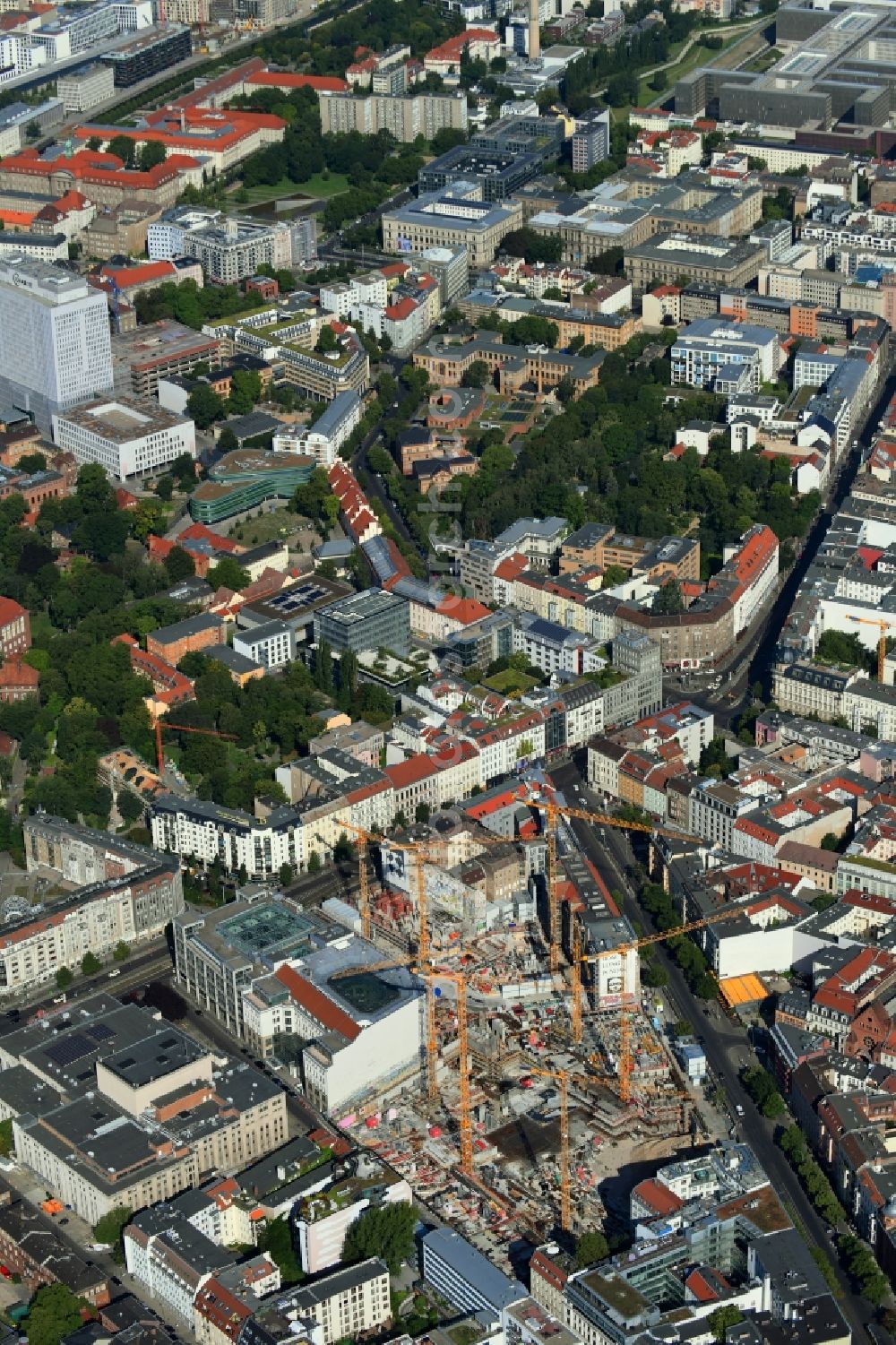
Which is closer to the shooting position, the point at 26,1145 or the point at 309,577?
the point at 26,1145

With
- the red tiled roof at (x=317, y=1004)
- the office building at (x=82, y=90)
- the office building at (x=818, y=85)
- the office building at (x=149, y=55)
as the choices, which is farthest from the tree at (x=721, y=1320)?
the office building at (x=149, y=55)

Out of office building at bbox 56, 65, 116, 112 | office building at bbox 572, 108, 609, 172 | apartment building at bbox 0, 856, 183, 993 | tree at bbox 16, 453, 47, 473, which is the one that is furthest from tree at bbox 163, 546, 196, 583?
office building at bbox 56, 65, 116, 112

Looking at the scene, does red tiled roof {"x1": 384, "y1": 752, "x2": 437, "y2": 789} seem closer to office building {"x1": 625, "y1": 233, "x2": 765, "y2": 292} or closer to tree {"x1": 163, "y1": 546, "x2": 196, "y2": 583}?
tree {"x1": 163, "y1": 546, "x2": 196, "y2": 583}

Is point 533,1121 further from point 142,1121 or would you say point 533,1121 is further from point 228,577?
point 228,577

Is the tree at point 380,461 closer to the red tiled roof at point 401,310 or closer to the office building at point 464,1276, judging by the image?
the red tiled roof at point 401,310

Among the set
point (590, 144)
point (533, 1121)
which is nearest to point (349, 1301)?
point (533, 1121)

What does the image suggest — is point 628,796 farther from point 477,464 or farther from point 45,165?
point 45,165

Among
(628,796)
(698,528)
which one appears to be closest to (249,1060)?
(628,796)
